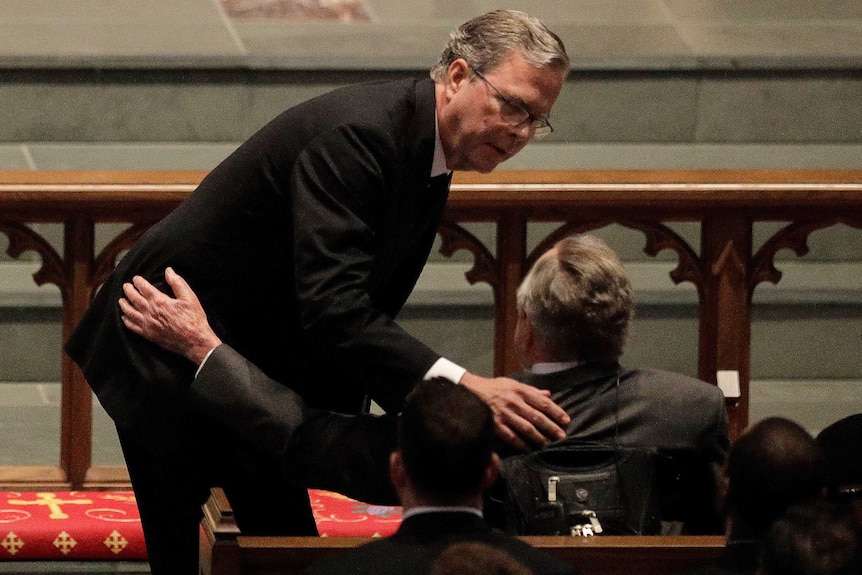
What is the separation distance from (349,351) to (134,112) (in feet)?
13.6

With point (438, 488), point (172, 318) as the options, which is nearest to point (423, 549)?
point (438, 488)

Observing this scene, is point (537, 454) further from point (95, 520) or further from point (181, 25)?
point (181, 25)

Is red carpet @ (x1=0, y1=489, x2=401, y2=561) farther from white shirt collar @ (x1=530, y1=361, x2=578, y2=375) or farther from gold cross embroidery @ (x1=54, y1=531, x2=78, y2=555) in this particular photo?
white shirt collar @ (x1=530, y1=361, x2=578, y2=375)

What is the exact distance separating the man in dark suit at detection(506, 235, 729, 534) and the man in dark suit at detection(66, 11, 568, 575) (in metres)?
0.17

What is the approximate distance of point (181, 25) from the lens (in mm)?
6824

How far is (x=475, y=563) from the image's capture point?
185cm

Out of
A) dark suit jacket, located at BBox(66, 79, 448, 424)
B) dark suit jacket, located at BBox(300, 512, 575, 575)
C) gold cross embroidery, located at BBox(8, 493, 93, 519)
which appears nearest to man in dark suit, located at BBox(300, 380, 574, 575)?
dark suit jacket, located at BBox(300, 512, 575, 575)

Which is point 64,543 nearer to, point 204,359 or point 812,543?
point 204,359

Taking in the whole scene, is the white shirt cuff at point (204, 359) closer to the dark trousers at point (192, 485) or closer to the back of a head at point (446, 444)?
the dark trousers at point (192, 485)

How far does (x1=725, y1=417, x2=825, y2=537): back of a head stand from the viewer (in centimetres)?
221

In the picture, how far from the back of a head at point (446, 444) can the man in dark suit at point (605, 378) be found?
1.63 feet

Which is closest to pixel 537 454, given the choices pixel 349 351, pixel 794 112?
pixel 349 351

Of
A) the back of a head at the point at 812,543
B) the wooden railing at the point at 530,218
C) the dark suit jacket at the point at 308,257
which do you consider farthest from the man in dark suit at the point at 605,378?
the wooden railing at the point at 530,218

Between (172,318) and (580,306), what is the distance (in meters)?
0.71
